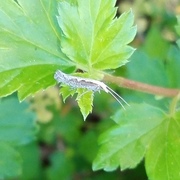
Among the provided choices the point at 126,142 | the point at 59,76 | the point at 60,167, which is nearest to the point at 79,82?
the point at 59,76

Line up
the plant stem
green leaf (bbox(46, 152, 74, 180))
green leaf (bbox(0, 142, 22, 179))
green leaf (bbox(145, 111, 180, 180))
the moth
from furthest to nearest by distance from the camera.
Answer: green leaf (bbox(46, 152, 74, 180)) < green leaf (bbox(0, 142, 22, 179)) < green leaf (bbox(145, 111, 180, 180)) < the plant stem < the moth

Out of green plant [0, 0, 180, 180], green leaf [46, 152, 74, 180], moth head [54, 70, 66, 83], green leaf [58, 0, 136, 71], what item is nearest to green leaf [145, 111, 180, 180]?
green plant [0, 0, 180, 180]

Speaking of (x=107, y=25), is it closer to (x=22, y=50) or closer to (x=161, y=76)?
(x=22, y=50)

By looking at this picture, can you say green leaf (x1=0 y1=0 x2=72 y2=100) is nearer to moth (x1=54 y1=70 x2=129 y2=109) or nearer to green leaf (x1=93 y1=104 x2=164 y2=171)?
moth (x1=54 y1=70 x2=129 y2=109)

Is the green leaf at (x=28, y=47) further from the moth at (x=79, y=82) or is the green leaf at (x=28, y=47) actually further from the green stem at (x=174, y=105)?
the green stem at (x=174, y=105)

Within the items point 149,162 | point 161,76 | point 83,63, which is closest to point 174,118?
point 149,162

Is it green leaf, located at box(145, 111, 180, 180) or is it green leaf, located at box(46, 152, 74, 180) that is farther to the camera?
green leaf, located at box(46, 152, 74, 180)

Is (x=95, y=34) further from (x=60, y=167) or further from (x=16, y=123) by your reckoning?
(x=60, y=167)
